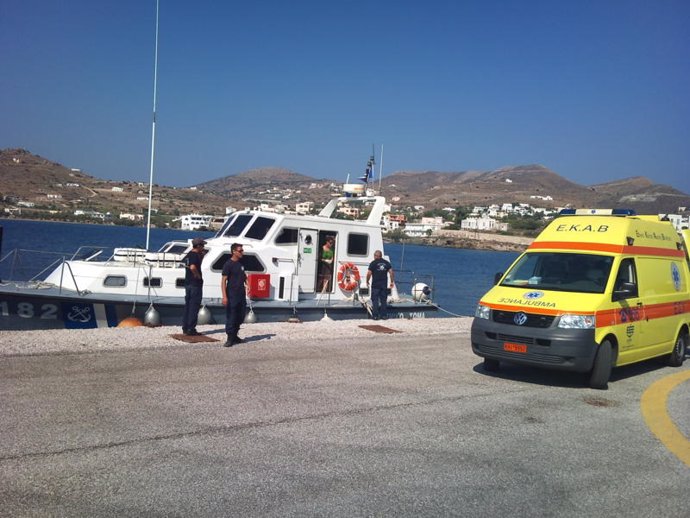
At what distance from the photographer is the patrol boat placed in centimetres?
1351

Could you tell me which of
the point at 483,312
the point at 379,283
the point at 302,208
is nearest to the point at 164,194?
the point at 302,208

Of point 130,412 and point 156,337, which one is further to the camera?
point 156,337

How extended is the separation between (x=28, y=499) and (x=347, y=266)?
13.2 m

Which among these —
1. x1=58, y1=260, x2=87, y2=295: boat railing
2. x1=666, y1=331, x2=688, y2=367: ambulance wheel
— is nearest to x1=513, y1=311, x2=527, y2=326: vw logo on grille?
x1=666, y1=331, x2=688, y2=367: ambulance wheel

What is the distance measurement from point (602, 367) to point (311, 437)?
4732 mm

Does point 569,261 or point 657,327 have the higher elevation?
point 569,261

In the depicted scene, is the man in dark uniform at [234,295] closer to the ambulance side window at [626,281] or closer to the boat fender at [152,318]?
the boat fender at [152,318]

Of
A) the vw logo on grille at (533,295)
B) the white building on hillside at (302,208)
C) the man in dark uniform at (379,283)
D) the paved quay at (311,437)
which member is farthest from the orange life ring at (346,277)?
the vw logo on grille at (533,295)

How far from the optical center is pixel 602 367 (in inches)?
351

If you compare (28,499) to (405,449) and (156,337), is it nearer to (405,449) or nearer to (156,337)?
(405,449)

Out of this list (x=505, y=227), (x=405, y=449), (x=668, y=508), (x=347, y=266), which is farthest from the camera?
(x=505, y=227)

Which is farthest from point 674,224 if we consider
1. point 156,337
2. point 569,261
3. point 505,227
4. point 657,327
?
point 505,227

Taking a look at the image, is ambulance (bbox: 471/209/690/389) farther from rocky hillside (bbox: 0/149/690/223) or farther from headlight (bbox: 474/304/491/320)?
rocky hillside (bbox: 0/149/690/223)

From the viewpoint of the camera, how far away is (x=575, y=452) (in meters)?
6.18
